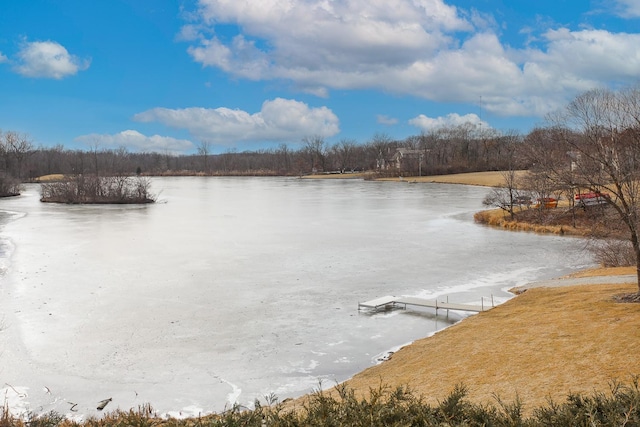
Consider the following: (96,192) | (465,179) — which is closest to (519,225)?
(96,192)

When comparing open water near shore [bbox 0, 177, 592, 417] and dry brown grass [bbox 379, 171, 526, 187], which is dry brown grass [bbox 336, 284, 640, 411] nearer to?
open water near shore [bbox 0, 177, 592, 417]

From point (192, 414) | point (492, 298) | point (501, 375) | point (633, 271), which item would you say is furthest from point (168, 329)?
point (633, 271)

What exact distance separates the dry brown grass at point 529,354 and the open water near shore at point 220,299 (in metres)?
1.06

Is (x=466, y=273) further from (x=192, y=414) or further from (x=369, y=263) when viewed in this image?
(x=192, y=414)

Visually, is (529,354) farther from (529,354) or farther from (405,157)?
(405,157)

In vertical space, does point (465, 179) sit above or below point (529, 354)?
above

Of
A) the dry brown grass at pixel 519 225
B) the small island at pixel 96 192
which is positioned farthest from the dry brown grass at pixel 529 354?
the small island at pixel 96 192

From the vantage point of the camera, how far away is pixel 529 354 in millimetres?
9336

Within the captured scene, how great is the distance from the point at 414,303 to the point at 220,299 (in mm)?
5402

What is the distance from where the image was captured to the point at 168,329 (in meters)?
12.6

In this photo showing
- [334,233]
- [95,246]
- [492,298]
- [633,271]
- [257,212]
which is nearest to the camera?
[492,298]

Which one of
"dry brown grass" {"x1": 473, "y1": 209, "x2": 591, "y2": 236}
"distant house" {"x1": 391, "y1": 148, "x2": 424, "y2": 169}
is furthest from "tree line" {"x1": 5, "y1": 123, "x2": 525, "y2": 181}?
"dry brown grass" {"x1": 473, "y1": 209, "x2": 591, "y2": 236}

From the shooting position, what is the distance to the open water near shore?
9.70 m

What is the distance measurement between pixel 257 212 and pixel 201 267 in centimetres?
2195
